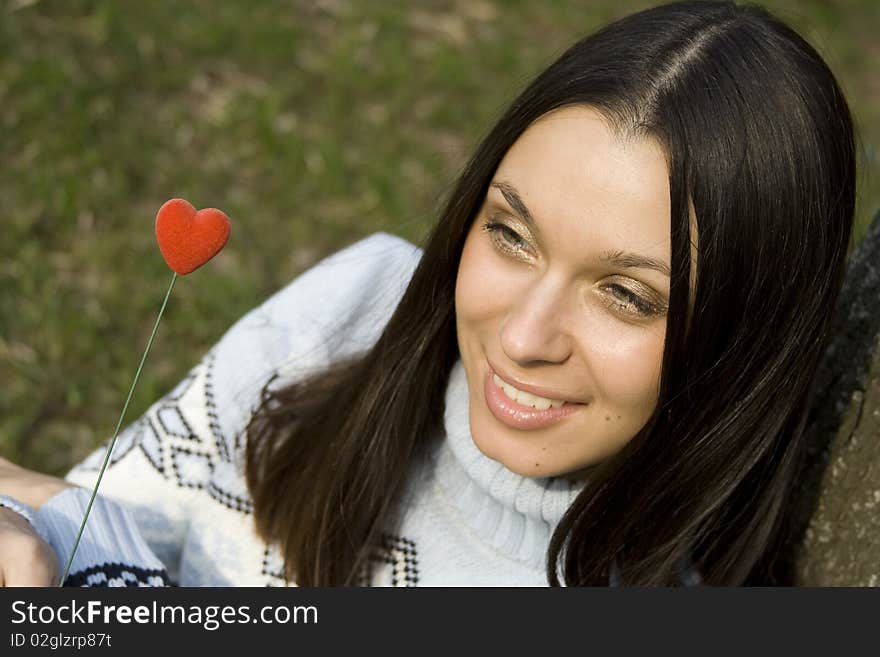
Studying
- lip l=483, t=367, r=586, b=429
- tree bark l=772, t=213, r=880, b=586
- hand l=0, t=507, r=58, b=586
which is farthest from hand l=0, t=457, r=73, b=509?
tree bark l=772, t=213, r=880, b=586

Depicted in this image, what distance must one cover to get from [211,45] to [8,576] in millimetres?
3453

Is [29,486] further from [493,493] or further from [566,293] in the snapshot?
[566,293]

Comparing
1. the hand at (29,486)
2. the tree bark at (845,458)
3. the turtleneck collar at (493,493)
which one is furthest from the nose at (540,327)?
the hand at (29,486)

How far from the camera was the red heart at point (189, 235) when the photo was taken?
1701mm

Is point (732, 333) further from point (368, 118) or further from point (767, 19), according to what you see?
point (368, 118)

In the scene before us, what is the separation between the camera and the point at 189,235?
171 centimetres

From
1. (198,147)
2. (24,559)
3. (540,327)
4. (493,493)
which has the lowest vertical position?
(24,559)

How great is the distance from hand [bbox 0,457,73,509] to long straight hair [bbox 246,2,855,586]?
1.53 ft

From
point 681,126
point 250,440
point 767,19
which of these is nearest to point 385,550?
point 250,440

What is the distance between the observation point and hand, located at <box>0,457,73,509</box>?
2.16 m

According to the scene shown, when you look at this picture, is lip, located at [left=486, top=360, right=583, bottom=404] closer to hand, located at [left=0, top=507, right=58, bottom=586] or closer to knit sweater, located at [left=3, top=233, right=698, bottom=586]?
knit sweater, located at [left=3, top=233, right=698, bottom=586]

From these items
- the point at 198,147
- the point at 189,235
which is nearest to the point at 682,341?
the point at 189,235

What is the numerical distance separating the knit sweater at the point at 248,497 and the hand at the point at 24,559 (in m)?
0.53

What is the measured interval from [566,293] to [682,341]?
211 mm
